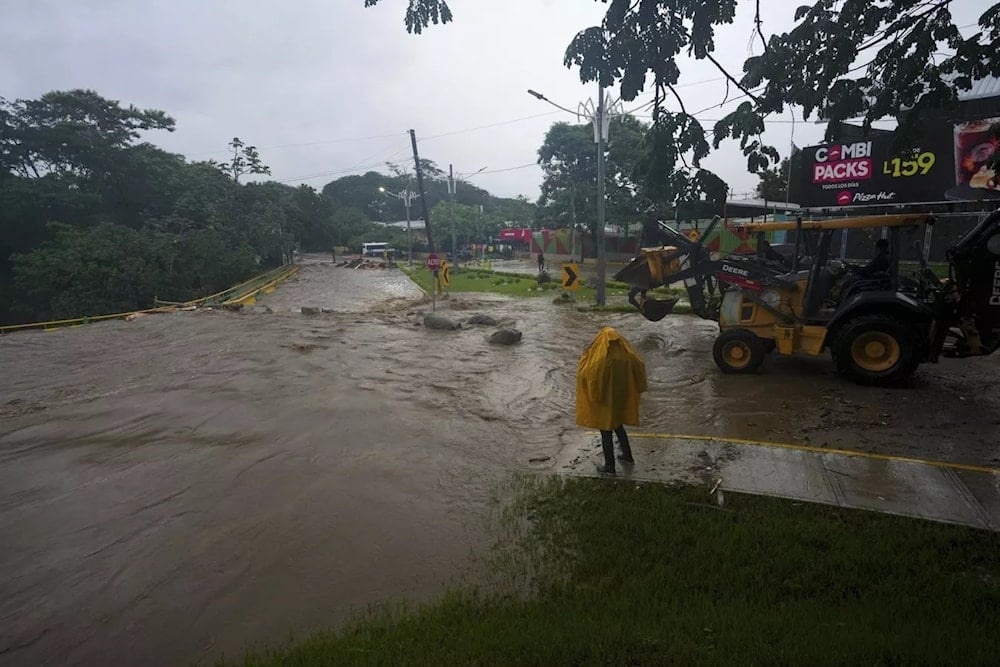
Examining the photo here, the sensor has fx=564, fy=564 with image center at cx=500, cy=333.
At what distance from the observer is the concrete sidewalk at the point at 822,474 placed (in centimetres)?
453

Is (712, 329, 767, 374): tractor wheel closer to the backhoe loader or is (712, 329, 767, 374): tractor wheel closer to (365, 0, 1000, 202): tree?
the backhoe loader

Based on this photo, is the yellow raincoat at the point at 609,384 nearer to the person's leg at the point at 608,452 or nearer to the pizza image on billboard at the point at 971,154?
the person's leg at the point at 608,452

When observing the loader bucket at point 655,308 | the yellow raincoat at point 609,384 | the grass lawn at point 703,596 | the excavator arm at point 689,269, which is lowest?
the grass lawn at point 703,596

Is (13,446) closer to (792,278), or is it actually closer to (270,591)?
(270,591)

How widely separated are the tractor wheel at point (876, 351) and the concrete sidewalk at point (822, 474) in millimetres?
3108

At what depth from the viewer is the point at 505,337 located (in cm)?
1382

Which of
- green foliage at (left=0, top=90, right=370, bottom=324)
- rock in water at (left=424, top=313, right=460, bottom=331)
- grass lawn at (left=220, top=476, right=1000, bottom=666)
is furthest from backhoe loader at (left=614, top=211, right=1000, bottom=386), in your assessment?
green foliage at (left=0, top=90, right=370, bottom=324)

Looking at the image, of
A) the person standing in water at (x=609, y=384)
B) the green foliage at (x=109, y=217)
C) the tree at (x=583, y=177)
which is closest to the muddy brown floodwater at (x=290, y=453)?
the person standing in water at (x=609, y=384)

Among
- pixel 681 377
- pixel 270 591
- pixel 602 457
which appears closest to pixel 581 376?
pixel 602 457

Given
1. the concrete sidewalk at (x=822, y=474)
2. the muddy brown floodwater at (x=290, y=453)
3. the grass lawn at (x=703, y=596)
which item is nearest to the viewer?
the grass lawn at (x=703, y=596)

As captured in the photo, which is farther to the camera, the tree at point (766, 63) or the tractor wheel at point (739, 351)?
the tractor wheel at point (739, 351)

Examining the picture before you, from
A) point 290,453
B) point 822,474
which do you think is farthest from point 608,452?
point 290,453

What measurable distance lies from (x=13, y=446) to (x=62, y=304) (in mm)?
23495

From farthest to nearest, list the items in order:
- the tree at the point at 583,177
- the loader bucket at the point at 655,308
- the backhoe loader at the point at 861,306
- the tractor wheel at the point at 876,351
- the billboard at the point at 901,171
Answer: the tree at the point at 583,177, the billboard at the point at 901,171, the loader bucket at the point at 655,308, the tractor wheel at the point at 876,351, the backhoe loader at the point at 861,306
